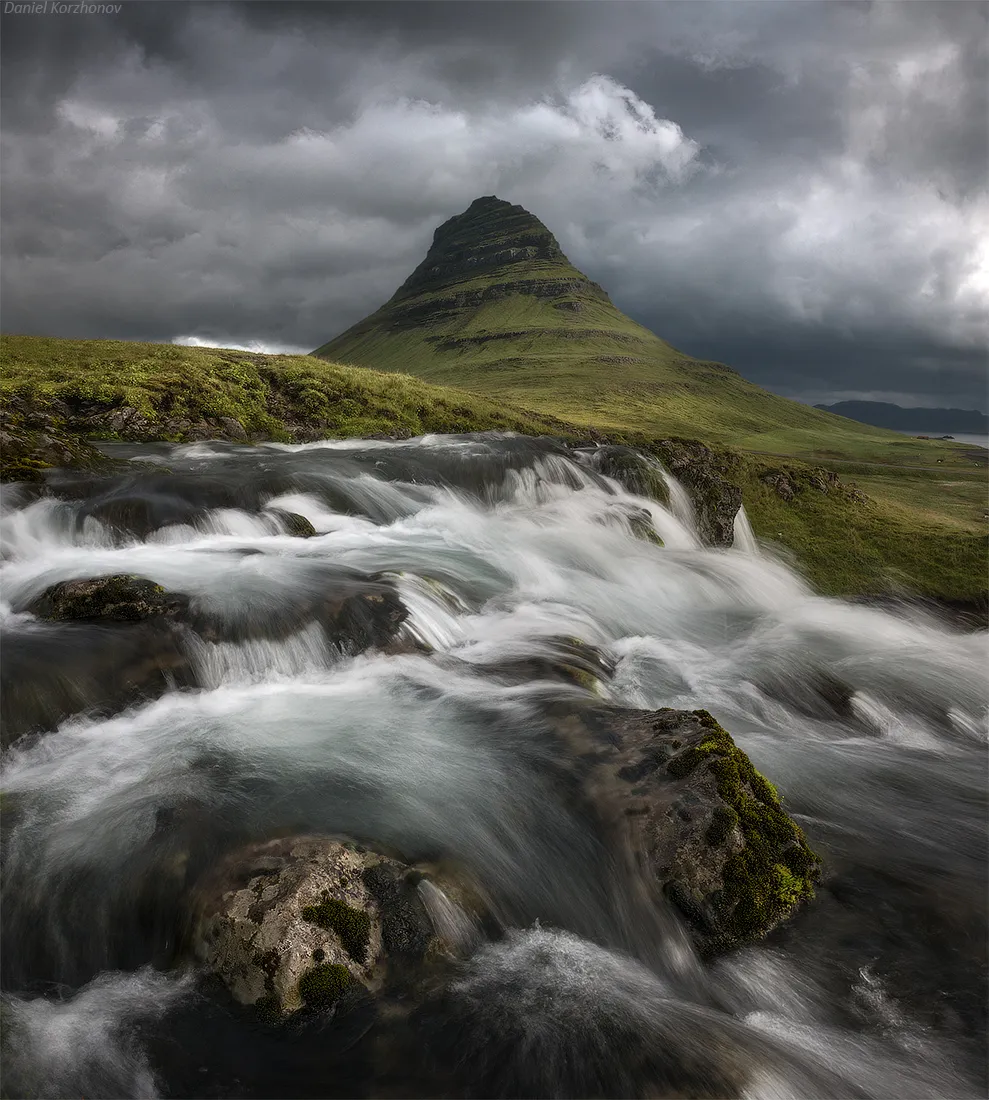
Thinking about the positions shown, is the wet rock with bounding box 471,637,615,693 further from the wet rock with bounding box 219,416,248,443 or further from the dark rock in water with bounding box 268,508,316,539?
the wet rock with bounding box 219,416,248,443

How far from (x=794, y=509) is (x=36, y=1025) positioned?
3434cm

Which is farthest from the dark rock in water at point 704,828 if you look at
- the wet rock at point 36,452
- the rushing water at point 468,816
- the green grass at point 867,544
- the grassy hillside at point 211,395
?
the grassy hillside at point 211,395

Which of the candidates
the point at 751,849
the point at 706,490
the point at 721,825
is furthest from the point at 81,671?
the point at 706,490

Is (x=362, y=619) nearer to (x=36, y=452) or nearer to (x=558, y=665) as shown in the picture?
(x=558, y=665)

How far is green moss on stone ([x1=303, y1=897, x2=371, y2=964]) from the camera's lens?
20.5 ft

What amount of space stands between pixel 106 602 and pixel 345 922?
8.24 meters

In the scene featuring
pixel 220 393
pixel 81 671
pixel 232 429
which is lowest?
pixel 81 671

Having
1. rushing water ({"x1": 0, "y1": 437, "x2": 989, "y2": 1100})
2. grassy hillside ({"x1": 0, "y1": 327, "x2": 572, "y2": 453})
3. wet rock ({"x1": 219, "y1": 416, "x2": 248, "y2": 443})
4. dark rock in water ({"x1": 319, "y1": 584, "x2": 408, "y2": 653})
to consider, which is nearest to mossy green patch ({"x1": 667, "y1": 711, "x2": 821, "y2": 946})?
rushing water ({"x1": 0, "y1": 437, "x2": 989, "y2": 1100})

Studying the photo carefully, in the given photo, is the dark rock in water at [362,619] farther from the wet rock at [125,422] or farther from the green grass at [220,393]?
the wet rock at [125,422]

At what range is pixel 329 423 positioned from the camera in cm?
3409

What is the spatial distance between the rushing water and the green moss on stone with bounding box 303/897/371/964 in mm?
620

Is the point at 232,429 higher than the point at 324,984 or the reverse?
higher

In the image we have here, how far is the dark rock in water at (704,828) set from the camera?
7.44 m

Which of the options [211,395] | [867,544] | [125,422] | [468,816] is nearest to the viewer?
[468,816]
